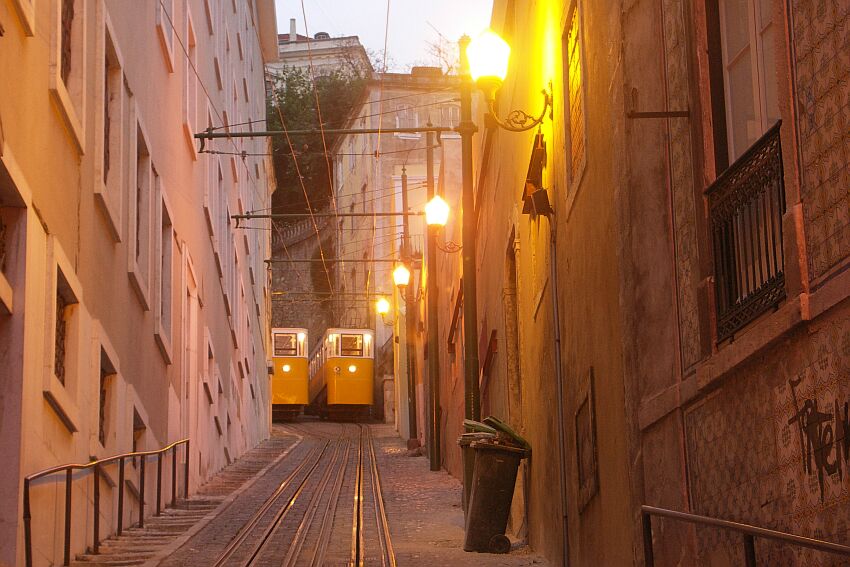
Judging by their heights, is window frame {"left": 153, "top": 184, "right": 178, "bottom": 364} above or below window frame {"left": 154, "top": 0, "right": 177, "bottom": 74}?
below

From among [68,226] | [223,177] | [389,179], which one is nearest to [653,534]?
[68,226]

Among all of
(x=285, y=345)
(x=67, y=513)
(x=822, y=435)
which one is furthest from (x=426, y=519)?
(x=285, y=345)

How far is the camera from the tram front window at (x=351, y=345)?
155ft

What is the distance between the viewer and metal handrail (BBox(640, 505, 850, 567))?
3.41 m

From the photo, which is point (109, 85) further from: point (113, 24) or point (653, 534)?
point (653, 534)

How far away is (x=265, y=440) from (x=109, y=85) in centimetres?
2502

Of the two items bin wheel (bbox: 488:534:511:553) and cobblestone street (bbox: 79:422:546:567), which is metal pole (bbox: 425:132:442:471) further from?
bin wheel (bbox: 488:534:511:553)

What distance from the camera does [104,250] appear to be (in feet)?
39.1

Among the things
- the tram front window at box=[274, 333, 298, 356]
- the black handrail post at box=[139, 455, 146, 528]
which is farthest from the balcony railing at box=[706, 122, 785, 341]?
the tram front window at box=[274, 333, 298, 356]

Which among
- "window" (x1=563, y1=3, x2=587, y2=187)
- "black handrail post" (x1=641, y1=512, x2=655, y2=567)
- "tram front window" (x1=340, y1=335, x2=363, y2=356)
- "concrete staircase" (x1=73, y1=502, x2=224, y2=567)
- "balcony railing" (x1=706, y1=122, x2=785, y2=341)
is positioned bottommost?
"concrete staircase" (x1=73, y1=502, x2=224, y2=567)

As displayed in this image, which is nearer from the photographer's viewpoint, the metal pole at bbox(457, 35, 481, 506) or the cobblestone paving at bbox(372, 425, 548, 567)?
the cobblestone paving at bbox(372, 425, 548, 567)

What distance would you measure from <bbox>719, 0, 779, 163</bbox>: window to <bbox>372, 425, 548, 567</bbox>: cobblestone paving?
5.41 meters

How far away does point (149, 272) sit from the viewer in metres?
15.0

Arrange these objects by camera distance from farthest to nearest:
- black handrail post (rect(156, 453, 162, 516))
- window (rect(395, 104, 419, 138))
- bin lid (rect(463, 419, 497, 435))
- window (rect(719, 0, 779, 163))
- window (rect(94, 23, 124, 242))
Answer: window (rect(395, 104, 419, 138))
black handrail post (rect(156, 453, 162, 516))
window (rect(94, 23, 124, 242))
bin lid (rect(463, 419, 497, 435))
window (rect(719, 0, 779, 163))
